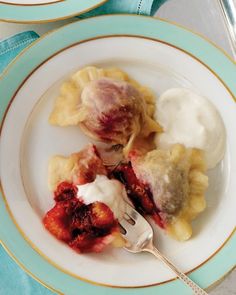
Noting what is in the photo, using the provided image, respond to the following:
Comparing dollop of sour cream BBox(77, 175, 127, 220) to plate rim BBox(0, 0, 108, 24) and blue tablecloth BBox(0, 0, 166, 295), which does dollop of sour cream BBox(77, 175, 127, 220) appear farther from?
plate rim BBox(0, 0, 108, 24)

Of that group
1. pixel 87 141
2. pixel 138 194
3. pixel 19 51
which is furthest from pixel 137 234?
pixel 19 51

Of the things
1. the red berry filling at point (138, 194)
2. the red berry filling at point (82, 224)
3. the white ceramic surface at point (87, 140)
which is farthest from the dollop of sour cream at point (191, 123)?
the red berry filling at point (82, 224)

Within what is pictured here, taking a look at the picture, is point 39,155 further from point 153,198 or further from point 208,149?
point 208,149

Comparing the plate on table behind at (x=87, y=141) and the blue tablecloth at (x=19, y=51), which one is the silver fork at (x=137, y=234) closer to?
the plate on table behind at (x=87, y=141)

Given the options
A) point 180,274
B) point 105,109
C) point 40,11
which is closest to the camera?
point 180,274

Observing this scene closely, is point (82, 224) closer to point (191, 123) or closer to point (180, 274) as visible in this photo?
point (180, 274)
